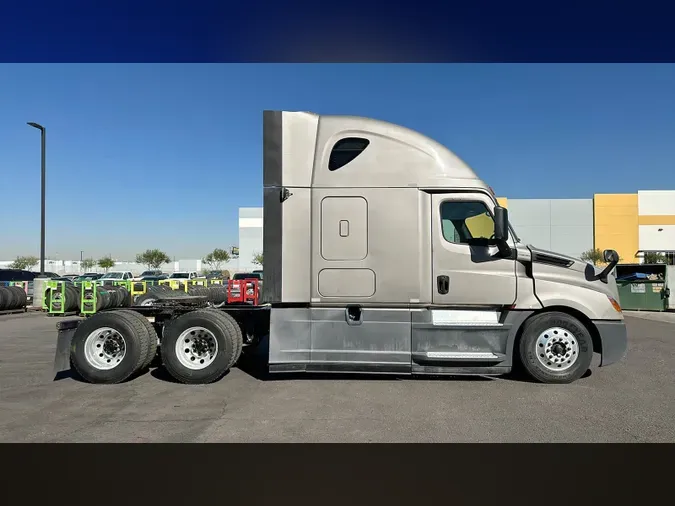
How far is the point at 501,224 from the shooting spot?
20.8 ft

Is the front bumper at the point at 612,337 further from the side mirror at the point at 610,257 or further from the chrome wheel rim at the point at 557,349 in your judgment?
the side mirror at the point at 610,257

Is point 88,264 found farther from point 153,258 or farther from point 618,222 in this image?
point 618,222

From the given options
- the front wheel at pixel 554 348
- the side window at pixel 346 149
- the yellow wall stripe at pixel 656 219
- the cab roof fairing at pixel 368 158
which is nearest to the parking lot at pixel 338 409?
the front wheel at pixel 554 348

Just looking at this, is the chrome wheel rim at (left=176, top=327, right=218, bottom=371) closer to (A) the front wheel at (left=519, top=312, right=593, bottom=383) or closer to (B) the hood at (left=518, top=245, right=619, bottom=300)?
(A) the front wheel at (left=519, top=312, right=593, bottom=383)

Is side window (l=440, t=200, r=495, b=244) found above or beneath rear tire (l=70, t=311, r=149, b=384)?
above

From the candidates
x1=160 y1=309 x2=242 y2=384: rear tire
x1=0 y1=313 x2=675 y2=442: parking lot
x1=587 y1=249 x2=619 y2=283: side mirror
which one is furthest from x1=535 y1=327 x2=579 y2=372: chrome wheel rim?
x1=160 y1=309 x2=242 y2=384: rear tire

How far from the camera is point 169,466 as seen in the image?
3854 mm

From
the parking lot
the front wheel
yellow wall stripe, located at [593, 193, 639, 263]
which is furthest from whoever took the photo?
yellow wall stripe, located at [593, 193, 639, 263]

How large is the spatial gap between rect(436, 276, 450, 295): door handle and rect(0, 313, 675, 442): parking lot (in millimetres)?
1384

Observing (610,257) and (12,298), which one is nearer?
(610,257)

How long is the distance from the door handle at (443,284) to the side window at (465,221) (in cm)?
56

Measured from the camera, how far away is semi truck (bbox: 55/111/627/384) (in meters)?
6.35

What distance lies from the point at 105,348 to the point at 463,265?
5.58 m

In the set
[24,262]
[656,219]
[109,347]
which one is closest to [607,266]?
[109,347]
